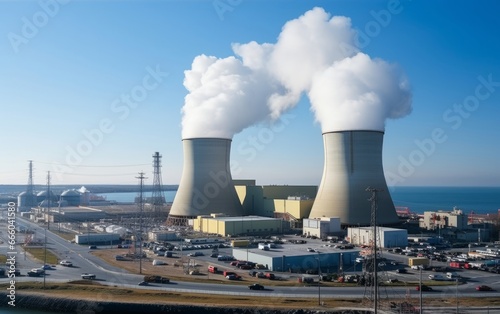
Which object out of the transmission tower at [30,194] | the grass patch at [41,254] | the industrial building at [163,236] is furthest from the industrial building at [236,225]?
the transmission tower at [30,194]

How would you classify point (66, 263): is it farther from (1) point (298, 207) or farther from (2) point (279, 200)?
(2) point (279, 200)

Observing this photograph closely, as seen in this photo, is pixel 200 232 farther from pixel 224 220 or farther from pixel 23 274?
pixel 23 274

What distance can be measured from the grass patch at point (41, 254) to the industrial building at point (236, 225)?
9.51 metres

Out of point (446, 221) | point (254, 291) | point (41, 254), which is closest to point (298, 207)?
point (446, 221)

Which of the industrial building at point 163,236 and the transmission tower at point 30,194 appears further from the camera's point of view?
the transmission tower at point 30,194

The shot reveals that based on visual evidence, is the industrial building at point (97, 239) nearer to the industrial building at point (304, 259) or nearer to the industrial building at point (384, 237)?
the industrial building at point (304, 259)

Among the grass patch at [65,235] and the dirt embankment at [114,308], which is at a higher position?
the grass patch at [65,235]

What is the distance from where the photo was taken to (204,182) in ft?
101

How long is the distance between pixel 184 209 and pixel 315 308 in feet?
65.4

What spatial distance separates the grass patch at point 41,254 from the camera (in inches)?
793

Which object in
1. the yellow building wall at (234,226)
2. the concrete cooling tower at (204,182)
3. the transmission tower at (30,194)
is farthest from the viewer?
the transmission tower at (30,194)

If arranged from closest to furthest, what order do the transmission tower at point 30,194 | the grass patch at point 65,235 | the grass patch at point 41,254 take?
the grass patch at point 41,254
the grass patch at point 65,235
the transmission tower at point 30,194

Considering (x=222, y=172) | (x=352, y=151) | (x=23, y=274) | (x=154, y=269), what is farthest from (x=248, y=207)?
(x=23, y=274)

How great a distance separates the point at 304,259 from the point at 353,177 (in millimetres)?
8184
